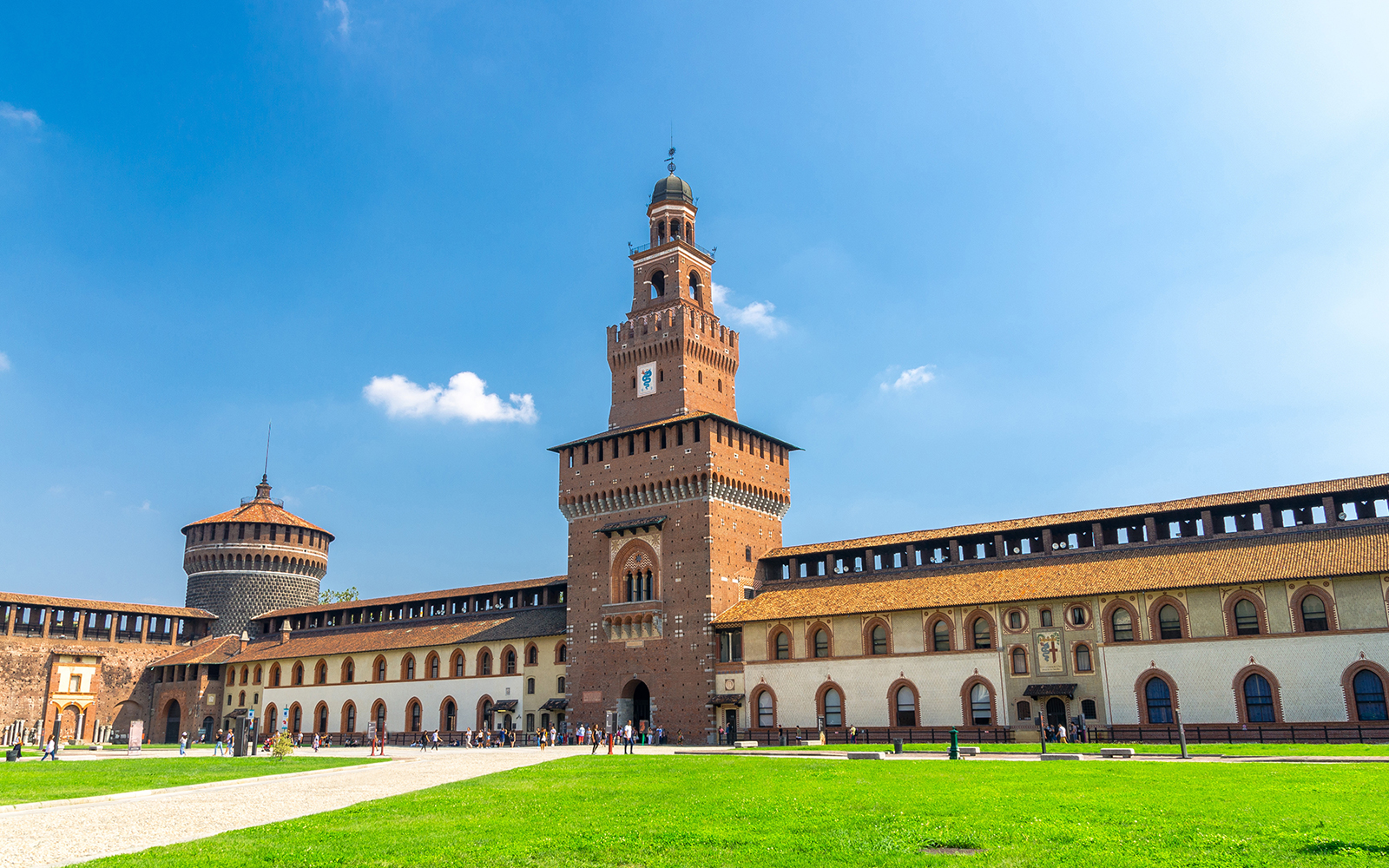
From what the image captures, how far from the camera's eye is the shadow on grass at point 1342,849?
523 inches

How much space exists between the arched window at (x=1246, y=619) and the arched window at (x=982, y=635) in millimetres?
10595

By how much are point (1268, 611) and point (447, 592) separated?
52789 mm

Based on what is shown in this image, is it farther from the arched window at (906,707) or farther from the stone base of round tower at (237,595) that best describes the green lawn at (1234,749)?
the stone base of round tower at (237,595)

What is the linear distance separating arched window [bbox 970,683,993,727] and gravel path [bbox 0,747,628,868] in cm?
2462

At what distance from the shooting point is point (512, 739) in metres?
63.8

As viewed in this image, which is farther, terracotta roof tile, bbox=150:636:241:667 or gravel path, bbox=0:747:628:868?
terracotta roof tile, bbox=150:636:241:667

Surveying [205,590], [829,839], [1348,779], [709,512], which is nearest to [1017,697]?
[709,512]

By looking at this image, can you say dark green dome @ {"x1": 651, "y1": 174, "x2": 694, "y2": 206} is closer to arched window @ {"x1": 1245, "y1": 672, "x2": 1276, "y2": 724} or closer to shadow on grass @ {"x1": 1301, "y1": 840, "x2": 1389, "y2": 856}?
arched window @ {"x1": 1245, "y1": 672, "x2": 1276, "y2": 724}

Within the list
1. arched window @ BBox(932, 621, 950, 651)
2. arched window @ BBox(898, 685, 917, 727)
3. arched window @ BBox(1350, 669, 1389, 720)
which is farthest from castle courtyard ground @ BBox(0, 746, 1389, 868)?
arched window @ BBox(898, 685, 917, 727)

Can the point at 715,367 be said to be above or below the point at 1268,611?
above

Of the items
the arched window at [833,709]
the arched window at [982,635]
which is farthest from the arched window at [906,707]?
the arched window at [982,635]

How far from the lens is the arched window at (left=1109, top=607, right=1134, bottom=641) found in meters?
46.7

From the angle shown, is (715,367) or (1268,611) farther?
(715,367)

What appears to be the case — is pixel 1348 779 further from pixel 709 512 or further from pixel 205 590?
pixel 205 590
